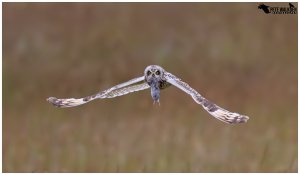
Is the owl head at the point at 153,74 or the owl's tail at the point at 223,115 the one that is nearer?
the owl's tail at the point at 223,115

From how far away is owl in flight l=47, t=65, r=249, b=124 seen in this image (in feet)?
14.5

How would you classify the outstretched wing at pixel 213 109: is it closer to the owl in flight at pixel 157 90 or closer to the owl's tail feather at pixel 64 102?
the owl in flight at pixel 157 90

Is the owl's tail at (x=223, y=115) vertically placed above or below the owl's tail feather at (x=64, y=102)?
below

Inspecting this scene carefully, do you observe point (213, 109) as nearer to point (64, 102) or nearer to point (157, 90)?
point (157, 90)

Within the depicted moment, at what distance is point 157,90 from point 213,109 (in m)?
0.31

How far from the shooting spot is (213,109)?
4441 millimetres

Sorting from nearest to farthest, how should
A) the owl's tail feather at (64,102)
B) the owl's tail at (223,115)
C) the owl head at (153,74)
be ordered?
1. the owl's tail at (223,115)
2. the owl head at (153,74)
3. the owl's tail feather at (64,102)

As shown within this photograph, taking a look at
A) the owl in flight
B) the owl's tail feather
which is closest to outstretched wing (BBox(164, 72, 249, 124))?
the owl in flight

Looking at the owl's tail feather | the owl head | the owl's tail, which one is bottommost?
the owl's tail

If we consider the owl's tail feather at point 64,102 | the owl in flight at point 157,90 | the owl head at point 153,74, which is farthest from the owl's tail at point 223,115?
the owl's tail feather at point 64,102

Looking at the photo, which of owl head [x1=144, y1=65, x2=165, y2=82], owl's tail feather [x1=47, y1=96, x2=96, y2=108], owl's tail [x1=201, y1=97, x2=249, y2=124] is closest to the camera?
owl's tail [x1=201, y1=97, x2=249, y2=124]

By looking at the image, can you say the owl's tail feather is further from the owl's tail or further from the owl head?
the owl's tail

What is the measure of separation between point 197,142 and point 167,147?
39.6 inches

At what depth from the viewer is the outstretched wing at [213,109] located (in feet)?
14.3
